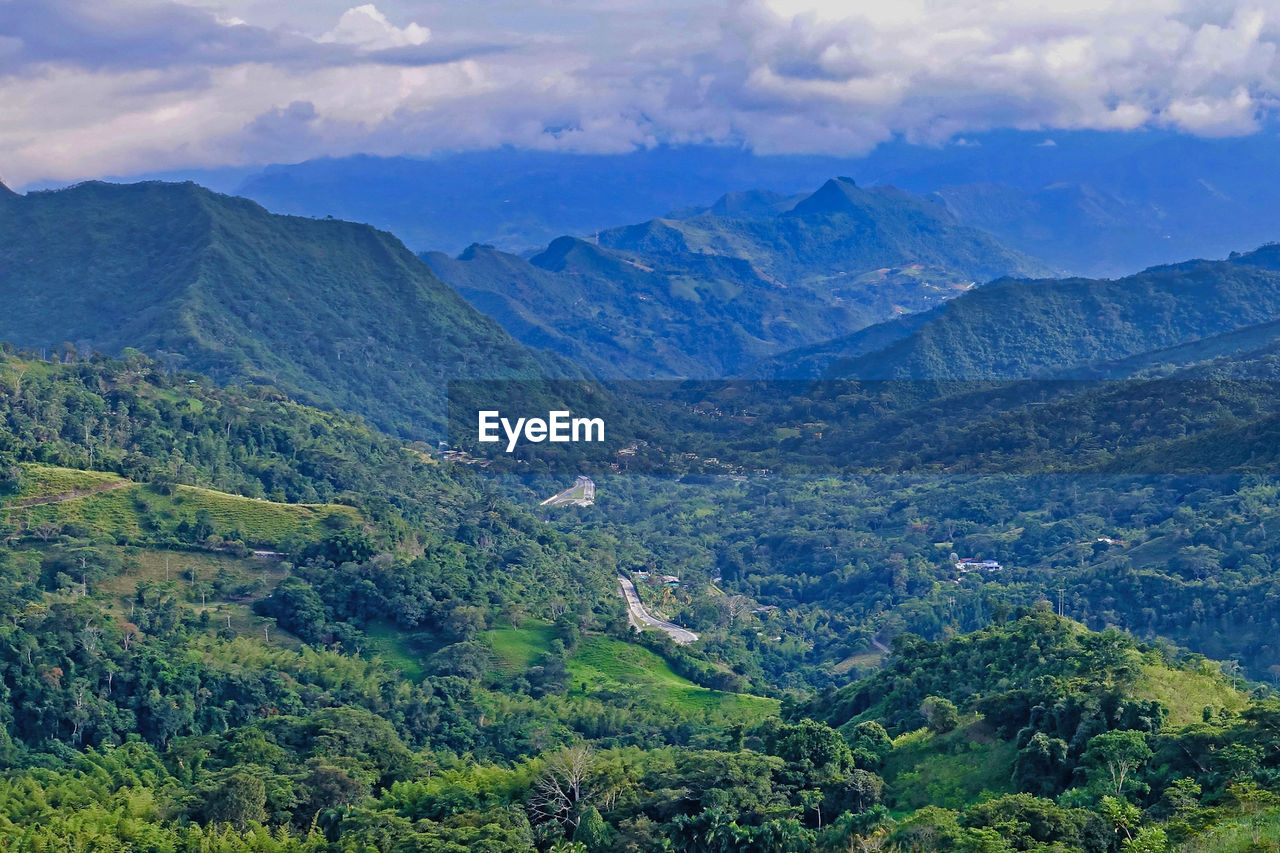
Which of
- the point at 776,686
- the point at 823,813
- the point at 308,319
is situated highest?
the point at 308,319

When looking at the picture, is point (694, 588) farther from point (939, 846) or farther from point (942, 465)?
point (939, 846)

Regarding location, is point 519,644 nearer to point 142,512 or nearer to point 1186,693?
point 142,512

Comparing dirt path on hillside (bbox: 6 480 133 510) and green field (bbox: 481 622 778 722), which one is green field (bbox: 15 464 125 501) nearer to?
dirt path on hillside (bbox: 6 480 133 510)

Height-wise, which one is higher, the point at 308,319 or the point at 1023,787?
the point at 308,319

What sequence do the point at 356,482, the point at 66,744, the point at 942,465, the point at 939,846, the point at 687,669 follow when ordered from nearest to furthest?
1. the point at 939,846
2. the point at 66,744
3. the point at 687,669
4. the point at 356,482
5. the point at 942,465

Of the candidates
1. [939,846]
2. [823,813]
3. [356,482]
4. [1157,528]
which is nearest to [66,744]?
[823,813]

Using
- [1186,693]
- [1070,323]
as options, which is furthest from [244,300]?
[1186,693]

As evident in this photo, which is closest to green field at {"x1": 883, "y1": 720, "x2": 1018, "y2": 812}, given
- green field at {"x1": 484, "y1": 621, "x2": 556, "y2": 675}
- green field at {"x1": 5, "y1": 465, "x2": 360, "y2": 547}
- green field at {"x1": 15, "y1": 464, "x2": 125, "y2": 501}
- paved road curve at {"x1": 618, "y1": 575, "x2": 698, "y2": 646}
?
green field at {"x1": 484, "y1": 621, "x2": 556, "y2": 675}

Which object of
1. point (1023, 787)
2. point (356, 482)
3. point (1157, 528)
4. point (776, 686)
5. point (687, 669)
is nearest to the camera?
point (1023, 787)
